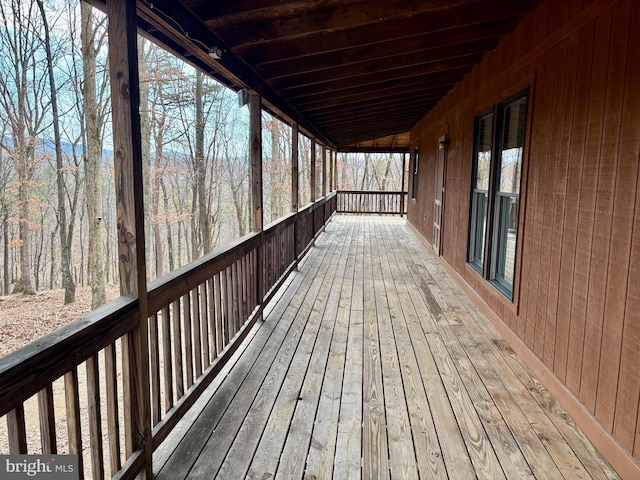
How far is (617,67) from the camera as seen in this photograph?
1.98 meters

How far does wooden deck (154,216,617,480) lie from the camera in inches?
76.1

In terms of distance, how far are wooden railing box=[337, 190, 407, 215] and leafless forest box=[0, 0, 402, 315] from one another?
386 cm

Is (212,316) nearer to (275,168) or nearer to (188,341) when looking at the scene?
(188,341)

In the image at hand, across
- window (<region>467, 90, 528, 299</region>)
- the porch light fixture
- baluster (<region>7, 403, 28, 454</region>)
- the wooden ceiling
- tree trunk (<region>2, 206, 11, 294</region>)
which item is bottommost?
tree trunk (<region>2, 206, 11, 294</region>)

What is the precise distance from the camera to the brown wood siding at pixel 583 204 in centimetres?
186

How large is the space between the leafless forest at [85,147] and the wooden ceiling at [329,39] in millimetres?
6660

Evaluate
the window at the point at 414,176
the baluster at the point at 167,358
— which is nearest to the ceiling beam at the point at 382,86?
the baluster at the point at 167,358

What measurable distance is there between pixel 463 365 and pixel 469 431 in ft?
2.75

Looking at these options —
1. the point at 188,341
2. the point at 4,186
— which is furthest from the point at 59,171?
the point at 188,341

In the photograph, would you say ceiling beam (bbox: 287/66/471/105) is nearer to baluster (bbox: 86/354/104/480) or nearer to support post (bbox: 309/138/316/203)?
support post (bbox: 309/138/316/203)

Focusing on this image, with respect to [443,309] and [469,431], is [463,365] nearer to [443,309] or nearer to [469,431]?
[469,431]

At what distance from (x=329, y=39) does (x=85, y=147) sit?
9312 mm

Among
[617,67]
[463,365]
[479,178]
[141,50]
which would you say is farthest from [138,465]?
[141,50]

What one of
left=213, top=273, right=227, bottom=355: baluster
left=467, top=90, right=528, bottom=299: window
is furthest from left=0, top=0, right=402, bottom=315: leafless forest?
left=467, top=90, right=528, bottom=299: window
